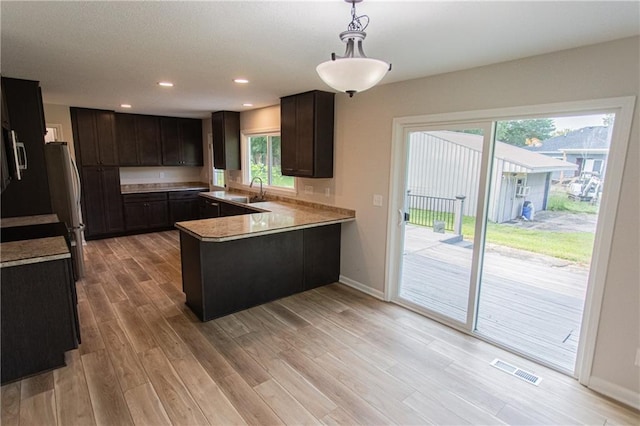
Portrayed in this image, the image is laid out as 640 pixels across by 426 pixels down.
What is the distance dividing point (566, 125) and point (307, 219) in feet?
8.11

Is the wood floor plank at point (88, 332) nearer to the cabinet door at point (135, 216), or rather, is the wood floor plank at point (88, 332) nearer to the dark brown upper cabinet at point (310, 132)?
the dark brown upper cabinet at point (310, 132)

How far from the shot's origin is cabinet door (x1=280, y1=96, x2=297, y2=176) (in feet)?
14.0

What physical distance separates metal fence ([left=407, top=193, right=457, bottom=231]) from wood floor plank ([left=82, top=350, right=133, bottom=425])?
114 inches

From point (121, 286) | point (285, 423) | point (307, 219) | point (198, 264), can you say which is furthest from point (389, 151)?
point (121, 286)

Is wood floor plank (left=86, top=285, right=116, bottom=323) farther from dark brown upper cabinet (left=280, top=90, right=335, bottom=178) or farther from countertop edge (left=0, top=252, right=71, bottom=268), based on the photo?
dark brown upper cabinet (left=280, top=90, right=335, bottom=178)

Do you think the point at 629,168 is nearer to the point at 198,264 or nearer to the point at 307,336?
the point at 307,336

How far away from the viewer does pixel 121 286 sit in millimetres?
4000

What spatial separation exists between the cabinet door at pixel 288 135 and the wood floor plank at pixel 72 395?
2941 mm

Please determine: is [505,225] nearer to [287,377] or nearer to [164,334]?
[287,377]

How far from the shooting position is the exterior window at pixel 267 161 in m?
5.36

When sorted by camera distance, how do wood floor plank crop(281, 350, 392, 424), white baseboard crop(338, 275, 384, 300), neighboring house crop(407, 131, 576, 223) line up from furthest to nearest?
white baseboard crop(338, 275, 384, 300) → neighboring house crop(407, 131, 576, 223) → wood floor plank crop(281, 350, 392, 424)

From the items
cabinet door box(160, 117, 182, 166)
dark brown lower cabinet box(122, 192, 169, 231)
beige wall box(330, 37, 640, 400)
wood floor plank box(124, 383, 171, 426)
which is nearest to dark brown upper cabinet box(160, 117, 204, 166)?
cabinet door box(160, 117, 182, 166)

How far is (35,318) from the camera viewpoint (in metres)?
2.34

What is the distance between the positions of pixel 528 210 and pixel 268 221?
2.45m
